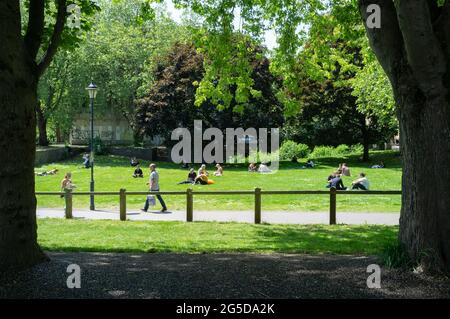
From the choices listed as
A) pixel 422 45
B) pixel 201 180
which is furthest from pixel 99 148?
pixel 422 45

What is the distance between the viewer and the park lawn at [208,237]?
1071cm

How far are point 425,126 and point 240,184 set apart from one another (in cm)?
1977

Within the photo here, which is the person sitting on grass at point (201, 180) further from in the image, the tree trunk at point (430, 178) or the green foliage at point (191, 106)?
the tree trunk at point (430, 178)

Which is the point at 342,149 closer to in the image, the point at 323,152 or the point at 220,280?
the point at 323,152

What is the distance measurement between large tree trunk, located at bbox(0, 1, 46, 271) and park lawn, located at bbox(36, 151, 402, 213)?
12674mm

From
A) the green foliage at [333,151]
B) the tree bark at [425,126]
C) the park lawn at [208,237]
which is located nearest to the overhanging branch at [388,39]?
the tree bark at [425,126]

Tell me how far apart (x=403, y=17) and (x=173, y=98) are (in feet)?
110

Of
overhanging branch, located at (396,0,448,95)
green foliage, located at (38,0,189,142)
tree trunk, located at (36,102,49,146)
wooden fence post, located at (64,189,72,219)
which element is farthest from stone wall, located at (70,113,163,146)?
overhanging branch, located at (396,0,448,95)

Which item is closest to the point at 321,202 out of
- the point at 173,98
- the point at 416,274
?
the point at 416,274

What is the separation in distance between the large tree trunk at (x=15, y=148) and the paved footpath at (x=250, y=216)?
9.55 metres

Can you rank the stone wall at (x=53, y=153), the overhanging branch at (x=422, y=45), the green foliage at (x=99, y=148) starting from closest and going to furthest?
the overhanging branch at (x=422, y=45) → the stone wall at (x=53, y=153) → the green foliage at (x=99, y=148)

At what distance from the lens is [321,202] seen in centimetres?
2102

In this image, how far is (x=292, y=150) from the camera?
145ft
